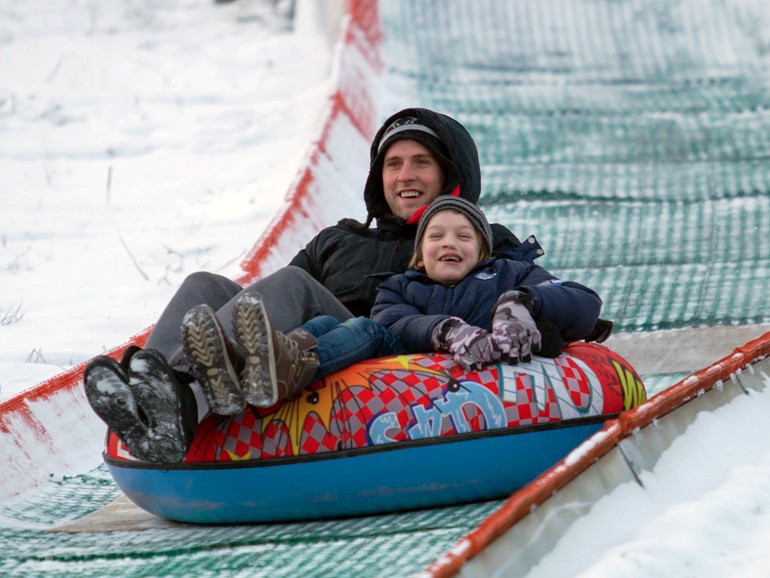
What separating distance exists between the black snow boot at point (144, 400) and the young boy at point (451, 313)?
0.14m

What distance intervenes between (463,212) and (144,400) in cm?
98

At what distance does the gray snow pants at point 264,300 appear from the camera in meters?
2.59

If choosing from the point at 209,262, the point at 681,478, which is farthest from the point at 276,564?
the point at 209,262

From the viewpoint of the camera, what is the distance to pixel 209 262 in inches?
202

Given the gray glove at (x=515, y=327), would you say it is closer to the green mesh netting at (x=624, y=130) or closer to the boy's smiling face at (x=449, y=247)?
the boy's smiling face at (x=449, y=247)

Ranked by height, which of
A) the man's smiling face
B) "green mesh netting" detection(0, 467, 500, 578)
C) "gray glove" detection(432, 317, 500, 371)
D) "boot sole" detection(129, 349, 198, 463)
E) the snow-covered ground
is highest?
the snow-covered ground

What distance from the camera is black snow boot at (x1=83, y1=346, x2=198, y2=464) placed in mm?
2291

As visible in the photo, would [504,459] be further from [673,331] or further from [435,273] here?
[673,331]

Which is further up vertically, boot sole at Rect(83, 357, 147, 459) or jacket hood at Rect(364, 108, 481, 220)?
jacket hood at Rect(364, 108, 481, 220)

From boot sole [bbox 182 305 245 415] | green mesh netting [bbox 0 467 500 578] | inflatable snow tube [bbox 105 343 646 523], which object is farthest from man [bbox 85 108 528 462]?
green mesh netting [bbox 0 467 500 578]

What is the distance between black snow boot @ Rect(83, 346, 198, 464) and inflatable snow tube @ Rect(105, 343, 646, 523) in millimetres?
176

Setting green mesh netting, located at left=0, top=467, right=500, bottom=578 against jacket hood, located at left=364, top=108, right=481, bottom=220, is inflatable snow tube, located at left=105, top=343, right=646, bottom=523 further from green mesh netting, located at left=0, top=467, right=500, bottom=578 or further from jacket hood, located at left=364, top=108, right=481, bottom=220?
jacket hood, located at left=364, top=108, right=481, bottom=220

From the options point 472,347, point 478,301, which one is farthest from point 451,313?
point 472,347

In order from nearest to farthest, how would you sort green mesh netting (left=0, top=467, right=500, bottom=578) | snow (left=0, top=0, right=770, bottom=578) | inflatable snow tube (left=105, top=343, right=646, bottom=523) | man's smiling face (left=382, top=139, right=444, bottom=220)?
snow (left=0, top=0, right=770, bottom=578)
green mesh netting (left=0, top=467, right=500, bottom=578)
inflatable snow tube (left=105, top=343, right=646, bottom=523)
man's smiling face (left=382, top=139, right=444, bottom=220)
